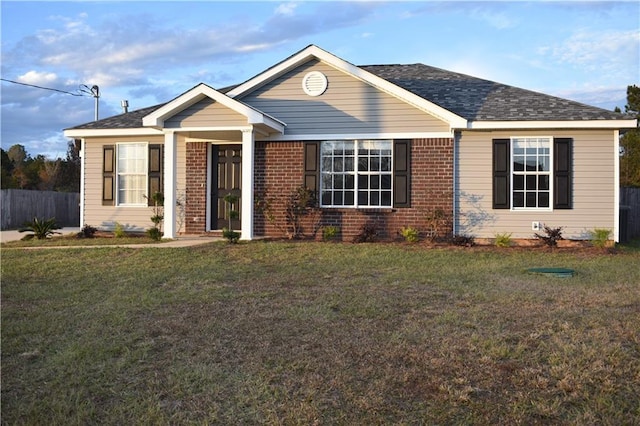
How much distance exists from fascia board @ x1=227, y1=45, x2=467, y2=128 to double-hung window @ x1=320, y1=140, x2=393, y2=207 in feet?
3.82

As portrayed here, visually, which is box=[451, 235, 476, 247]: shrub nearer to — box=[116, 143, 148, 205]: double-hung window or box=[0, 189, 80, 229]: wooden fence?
box=[116, 143, 148, 205]: double-hung window

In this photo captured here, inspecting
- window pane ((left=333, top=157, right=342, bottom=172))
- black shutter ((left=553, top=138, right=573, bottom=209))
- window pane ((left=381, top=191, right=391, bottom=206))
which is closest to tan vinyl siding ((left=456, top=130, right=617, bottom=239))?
black shutter ((left=553, top=138, right=573, bottom=209))

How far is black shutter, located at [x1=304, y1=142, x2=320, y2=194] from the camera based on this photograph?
13.4 meters

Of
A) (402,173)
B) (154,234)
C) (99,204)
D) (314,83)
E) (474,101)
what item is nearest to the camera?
(154,234)

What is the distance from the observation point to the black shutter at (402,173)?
13.1 metres

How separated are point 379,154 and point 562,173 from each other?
4.06m

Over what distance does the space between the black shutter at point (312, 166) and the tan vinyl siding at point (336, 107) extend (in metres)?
0.34

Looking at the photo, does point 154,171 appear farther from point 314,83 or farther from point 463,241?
point 463,241

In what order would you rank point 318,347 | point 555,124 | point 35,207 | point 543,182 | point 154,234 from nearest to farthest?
point 318,347, point 555,124, point 543,182, point 154,234, point 35,207

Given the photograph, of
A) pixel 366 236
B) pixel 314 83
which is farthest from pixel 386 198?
pixel 314 83

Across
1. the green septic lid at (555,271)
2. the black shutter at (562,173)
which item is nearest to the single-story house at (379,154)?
the black shutter at (562,173)

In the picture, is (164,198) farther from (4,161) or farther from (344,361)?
(4,161)

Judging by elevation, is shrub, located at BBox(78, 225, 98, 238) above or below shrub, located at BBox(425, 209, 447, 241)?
below

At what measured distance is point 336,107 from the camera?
528 inches
